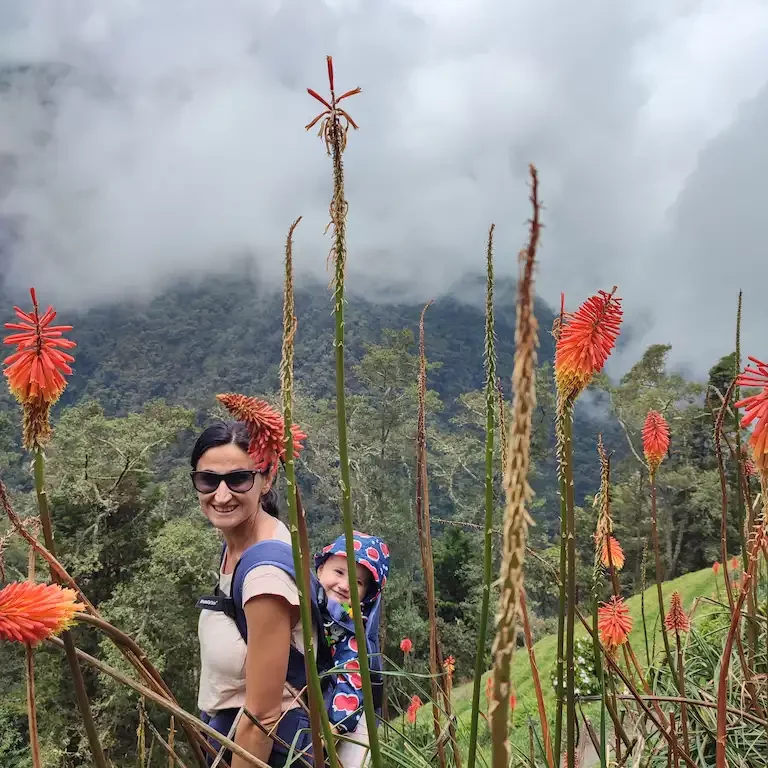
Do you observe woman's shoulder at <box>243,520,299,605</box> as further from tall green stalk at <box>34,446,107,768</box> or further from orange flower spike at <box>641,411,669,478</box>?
orange flower spike at <box>641,411,669,478</box>

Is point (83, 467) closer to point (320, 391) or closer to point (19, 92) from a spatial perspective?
point (320, 391)

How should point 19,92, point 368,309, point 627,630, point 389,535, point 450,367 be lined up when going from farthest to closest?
point 19,92
point 368,309
point 450,367
point 389,535
point 627,630

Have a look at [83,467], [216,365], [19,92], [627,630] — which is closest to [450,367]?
[216,365]

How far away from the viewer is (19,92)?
5950 inches

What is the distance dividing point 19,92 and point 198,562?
581 feet

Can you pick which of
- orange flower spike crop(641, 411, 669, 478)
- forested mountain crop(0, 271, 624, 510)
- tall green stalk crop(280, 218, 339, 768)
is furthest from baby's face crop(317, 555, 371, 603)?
forested mountain crop(0, 271, 624, 510)

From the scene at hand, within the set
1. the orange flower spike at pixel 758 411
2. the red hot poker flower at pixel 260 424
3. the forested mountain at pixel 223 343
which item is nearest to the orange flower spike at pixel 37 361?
the red hot poker flower at pixel 260 424

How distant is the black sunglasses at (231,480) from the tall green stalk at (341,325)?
130 centimetres

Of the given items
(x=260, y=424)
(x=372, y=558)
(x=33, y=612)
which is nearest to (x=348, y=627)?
(x=372, y=558)

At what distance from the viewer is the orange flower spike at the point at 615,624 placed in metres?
2.66

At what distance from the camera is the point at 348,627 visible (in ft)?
6.76

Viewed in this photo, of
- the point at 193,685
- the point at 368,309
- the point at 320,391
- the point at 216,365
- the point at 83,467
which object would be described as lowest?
the point at 193,685

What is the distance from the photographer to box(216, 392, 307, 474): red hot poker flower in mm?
1213

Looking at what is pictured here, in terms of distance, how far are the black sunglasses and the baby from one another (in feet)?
1.51
